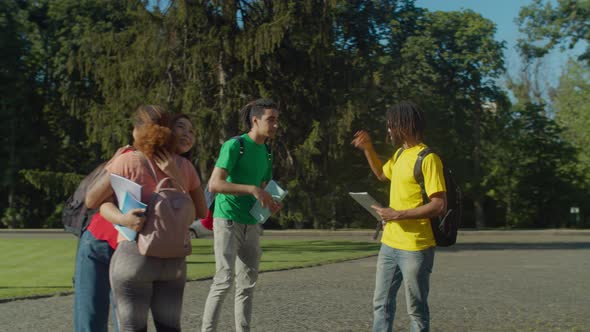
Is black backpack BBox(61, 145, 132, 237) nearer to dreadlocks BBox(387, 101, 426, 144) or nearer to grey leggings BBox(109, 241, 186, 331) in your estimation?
grey leggings BBox(109, 241, 186, 331)

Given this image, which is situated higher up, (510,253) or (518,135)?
(518,135)

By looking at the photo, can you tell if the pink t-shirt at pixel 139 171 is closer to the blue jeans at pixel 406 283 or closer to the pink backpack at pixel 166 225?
the pink backpack at pixel 166 225

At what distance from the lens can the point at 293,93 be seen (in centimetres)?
2505

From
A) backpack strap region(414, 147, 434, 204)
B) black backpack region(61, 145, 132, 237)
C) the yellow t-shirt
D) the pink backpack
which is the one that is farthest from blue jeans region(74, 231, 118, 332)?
backpack strap region(414, 147, 434, 204)

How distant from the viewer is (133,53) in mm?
24375

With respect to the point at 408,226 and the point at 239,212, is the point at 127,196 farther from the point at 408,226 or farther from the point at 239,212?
the point at 239,212

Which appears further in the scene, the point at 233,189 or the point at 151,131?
the point at 233,189

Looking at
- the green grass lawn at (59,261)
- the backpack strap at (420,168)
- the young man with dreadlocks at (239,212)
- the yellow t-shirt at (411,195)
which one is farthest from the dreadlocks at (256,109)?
the green grass lawn at (59,261)

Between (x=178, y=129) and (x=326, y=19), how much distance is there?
20280mm

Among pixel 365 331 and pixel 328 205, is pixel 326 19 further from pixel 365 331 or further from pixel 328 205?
pixel 365 331

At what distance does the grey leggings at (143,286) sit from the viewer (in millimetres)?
3871

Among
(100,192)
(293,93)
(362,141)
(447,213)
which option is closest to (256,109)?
(362,141)

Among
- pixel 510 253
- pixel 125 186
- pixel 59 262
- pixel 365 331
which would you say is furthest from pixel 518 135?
pixel 125 186

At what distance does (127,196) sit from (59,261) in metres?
14.0
